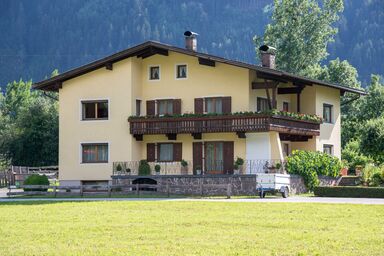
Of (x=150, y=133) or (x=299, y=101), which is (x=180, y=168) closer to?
(x=150, y=133)

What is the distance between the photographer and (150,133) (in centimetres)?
4684

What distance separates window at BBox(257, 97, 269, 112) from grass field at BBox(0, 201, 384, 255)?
15007 millimetres

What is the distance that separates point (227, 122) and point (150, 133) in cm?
475

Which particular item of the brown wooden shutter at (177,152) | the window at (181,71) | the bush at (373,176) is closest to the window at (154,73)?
the window at (181,71)

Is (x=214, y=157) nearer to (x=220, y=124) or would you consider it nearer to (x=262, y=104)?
(x=220, y=124)

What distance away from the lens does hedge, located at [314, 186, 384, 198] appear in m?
39.4

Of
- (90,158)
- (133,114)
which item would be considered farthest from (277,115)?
(90,158)

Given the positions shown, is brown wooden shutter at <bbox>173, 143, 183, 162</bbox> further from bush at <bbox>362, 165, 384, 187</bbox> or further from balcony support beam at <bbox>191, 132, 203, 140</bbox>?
bush at <bbox>362, 165, 384, 187</bbox>

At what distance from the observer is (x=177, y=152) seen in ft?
157

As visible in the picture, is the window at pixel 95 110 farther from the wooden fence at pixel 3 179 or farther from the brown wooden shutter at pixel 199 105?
the wooden fence at pixel 3 179

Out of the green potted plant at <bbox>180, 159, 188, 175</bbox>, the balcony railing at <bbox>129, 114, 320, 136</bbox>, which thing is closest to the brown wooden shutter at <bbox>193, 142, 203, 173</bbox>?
the green potted plant at <bbox>180, 159, 188, 175</bbox>

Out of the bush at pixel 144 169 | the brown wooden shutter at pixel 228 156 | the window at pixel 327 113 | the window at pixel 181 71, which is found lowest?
the bush at pixel 144 169

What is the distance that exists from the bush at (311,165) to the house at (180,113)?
0.83 meters

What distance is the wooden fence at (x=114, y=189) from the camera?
4181cm
